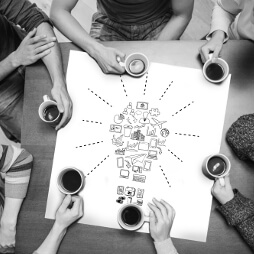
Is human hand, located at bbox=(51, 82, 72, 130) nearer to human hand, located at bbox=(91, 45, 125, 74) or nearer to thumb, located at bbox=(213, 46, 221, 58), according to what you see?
human hand, located at bbox=(91, 45, 125, 74)

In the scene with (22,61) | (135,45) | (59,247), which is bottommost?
(59,247)

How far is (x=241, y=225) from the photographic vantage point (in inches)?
30.5

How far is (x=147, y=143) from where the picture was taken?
0.86 meters

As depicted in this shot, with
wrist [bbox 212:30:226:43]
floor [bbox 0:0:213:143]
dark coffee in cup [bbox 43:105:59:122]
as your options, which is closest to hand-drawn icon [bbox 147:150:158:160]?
dark coffee in cup [bbox 43:105:59:122]

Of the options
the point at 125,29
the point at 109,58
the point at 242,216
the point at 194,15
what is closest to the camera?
the point at 242,216

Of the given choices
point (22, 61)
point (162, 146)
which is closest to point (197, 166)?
point (162, 146)

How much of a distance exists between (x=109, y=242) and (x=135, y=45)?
646 mm

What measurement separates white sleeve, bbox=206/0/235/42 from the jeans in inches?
9.8

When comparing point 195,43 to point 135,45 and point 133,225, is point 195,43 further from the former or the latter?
point 133,225

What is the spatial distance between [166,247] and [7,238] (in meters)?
0.51

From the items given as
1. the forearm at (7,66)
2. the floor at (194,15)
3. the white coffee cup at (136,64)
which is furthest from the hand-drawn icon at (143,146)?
the floor at (194,15)

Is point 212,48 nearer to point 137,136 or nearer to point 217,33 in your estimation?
point 217,33

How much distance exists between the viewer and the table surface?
82 cm

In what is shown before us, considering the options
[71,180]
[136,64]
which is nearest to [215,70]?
[136,64]
